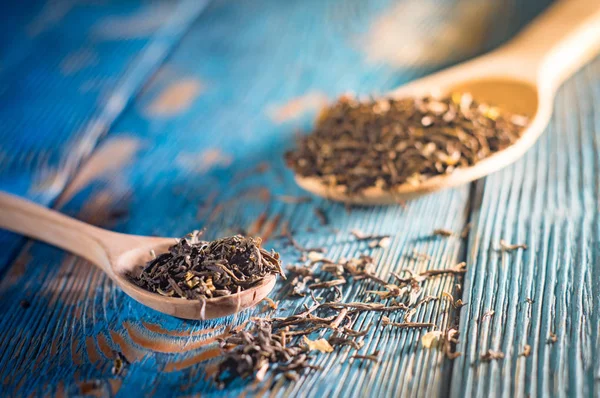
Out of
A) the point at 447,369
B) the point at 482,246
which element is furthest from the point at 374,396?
the point at 482,246

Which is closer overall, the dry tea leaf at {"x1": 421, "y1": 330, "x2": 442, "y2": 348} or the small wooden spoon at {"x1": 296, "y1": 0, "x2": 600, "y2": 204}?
the dry tea leaf at {"x1": 421, "y1": 330, "x2": 442, "y2": 348}

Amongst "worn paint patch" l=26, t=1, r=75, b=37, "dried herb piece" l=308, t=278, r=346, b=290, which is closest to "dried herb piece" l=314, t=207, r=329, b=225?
"dried herb piece" l=308, t=278, r=346, b=290

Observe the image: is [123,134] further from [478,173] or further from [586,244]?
[586,244]

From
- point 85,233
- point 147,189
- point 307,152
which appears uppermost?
point 85,233

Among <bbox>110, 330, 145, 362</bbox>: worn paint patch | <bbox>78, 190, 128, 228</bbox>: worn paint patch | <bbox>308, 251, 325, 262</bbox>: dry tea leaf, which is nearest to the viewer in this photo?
<bbox>110, 330, 145, 362</bbox>: worn paint patch

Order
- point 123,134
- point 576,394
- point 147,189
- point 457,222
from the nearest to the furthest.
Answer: point 576,394 < point 457,222 < point 147,189 < point 123,134

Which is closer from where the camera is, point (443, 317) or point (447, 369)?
point (447, 369)

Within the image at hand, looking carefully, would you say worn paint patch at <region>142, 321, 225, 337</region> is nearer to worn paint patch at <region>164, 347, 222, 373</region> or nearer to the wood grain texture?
worn paint patch at <region>164, 347, 222, 373</region>

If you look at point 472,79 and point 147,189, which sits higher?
point 147,189

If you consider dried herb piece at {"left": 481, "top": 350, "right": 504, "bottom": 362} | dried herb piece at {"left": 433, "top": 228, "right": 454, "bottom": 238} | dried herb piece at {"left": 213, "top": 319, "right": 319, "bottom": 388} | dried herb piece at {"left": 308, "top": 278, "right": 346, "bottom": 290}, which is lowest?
dried herb piece at {"left": 433, "top": 228, "right": 454, "bottom": 238}
